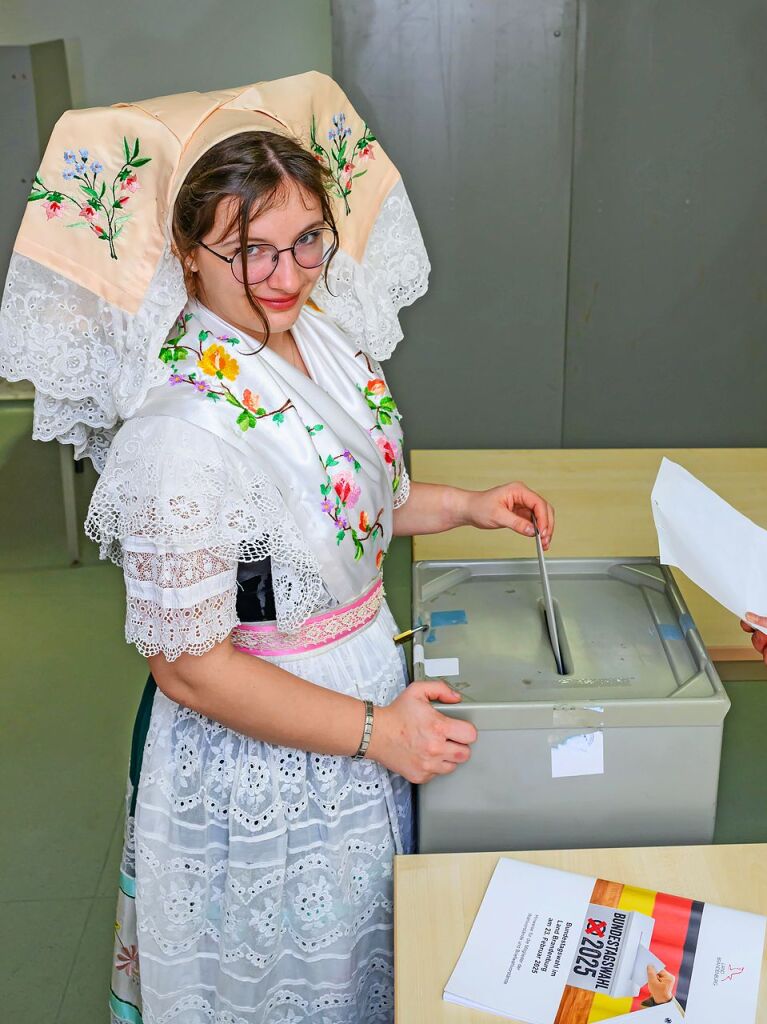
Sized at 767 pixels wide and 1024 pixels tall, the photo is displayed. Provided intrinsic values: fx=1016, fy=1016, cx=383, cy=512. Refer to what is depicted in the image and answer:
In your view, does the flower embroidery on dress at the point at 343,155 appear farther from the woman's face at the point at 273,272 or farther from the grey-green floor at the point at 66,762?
the grey-green floor at the point at 66,762

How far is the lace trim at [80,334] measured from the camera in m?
1.15

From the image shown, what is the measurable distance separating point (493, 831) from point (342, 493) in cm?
45

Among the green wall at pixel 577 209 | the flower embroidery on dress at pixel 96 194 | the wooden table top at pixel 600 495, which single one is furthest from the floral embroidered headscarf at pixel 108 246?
the green wall at pixel 577 209

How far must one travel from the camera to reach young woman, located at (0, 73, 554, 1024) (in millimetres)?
1106

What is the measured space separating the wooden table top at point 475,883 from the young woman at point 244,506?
115mm

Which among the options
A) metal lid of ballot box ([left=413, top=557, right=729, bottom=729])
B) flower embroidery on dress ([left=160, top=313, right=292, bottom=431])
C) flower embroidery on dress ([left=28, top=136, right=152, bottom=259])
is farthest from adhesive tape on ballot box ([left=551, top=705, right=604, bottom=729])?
flower embroidery on dress ([left=28, top=136, right=152, bottom=259])

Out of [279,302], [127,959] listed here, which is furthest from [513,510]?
[127,959]

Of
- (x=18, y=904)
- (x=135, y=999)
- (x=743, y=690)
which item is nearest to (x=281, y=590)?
(x=135, y=999)

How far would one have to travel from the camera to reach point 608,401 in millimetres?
3307

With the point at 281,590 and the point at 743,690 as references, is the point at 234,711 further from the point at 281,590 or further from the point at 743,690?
the point at 743,690

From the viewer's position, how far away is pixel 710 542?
3.98 feet

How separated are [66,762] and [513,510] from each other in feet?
5.66

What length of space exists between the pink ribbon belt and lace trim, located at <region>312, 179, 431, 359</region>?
1.27 ft

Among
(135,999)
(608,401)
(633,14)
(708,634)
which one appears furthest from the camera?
(608,401)
